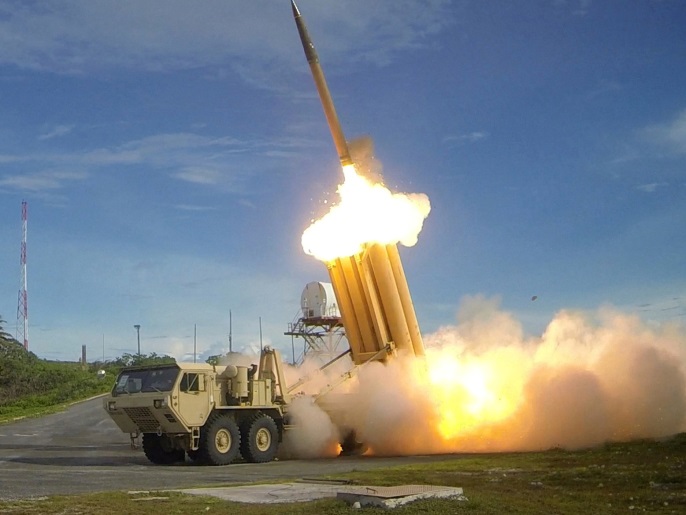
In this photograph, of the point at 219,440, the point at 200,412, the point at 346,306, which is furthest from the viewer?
the point at 346,306

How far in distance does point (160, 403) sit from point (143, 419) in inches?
43.5

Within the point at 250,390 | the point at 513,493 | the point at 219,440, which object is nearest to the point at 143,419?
the point at 219,440

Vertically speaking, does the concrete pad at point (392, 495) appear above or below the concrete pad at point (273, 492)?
below

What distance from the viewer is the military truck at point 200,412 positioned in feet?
68.0

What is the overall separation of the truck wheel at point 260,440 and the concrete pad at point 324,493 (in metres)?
7.05

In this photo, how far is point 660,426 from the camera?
74.2ft

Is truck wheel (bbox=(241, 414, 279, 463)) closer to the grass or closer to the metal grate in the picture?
the metal grate

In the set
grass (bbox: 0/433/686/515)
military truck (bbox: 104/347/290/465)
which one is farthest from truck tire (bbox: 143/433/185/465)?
grass (bbox: 0/433/686/515)

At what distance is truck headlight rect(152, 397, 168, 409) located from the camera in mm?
20328

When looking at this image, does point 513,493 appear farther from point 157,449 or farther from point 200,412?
point 157,449

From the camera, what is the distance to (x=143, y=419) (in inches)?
835

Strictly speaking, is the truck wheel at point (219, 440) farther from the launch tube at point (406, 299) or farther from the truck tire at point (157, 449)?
the launch tube at point (406, 299)

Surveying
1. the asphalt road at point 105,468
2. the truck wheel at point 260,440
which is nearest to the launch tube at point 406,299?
the asphalt road at point 105,468

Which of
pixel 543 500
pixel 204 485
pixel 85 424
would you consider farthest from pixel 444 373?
pixel 85 424
